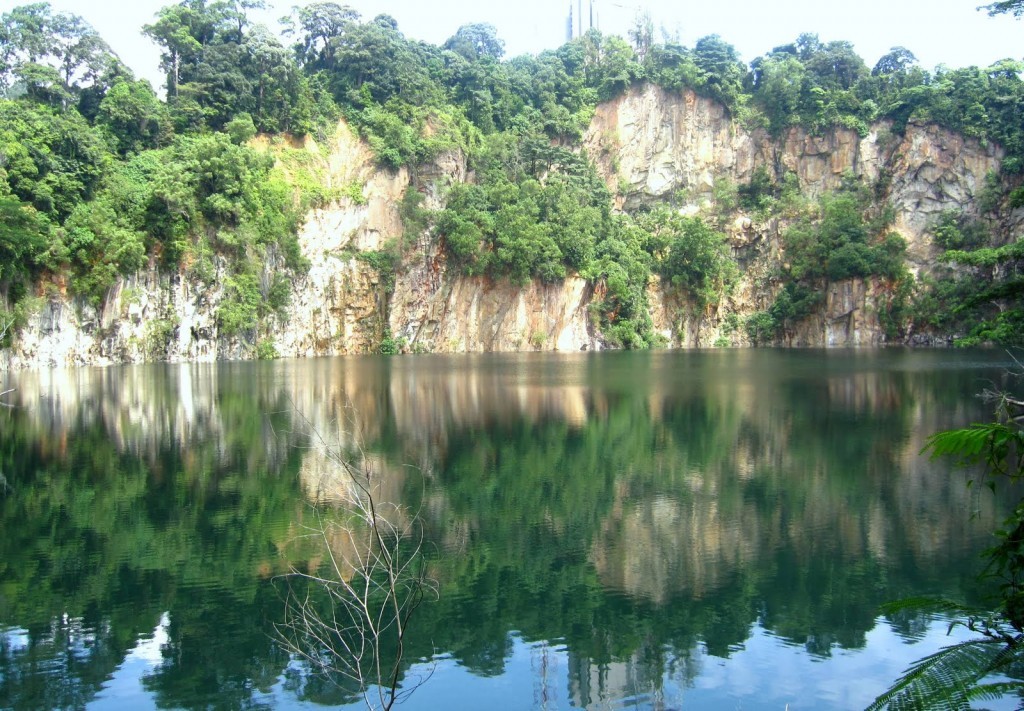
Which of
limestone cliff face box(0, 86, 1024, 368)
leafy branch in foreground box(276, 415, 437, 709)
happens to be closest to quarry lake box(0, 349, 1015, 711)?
leafy branch in foreground box(276, 415, 437, 709)

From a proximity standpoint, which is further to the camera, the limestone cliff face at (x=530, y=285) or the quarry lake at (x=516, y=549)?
the limestone cliff face at (x=530, y=285)

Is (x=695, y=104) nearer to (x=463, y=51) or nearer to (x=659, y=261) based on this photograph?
(x=659, y=261)

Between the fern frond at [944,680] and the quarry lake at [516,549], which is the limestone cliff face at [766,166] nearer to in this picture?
the quarry lake at [516,549]

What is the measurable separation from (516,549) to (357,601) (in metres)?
4.77

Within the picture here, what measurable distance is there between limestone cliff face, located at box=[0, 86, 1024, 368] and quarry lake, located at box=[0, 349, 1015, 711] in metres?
24.5

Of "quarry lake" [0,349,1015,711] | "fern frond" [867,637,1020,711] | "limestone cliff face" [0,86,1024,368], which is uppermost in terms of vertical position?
"limestone cliff face" [0,86,1024,368]

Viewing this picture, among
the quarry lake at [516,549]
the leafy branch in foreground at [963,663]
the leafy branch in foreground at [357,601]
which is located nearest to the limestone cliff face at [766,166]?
the quarry lake at [516,549]

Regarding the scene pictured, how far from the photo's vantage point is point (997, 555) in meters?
3.22

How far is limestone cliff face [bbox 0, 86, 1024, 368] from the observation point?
150 feet

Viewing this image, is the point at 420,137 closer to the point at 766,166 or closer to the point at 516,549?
the point at 766,166

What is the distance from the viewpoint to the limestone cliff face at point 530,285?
4578 cm

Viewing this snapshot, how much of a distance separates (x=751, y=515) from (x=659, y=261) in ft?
180

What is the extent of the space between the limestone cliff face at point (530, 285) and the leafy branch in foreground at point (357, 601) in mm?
36107

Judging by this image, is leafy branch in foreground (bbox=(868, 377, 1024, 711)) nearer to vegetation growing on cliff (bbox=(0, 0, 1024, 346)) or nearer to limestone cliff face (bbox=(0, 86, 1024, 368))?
vegetation growing on cliff (bbox=(0, 0, 1024, 346))
